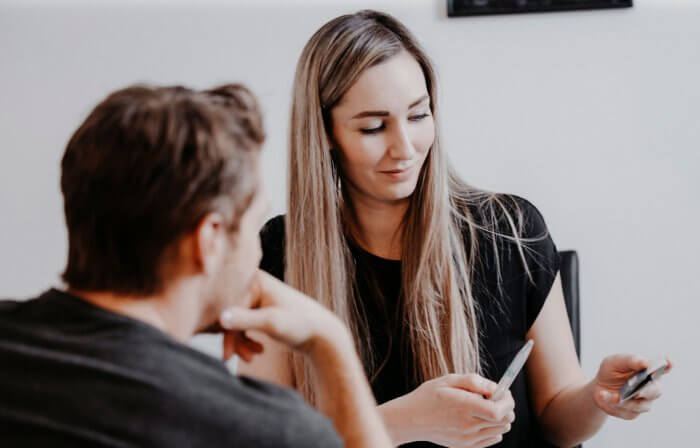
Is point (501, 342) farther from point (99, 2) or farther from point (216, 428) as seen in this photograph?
point (99, 2)

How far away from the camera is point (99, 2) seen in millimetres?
1947

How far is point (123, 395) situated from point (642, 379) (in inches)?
30.8

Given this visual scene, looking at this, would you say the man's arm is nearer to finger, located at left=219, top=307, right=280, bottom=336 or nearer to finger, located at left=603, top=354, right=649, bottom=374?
finger, located at left=219, top=307, right=280, bottom=336

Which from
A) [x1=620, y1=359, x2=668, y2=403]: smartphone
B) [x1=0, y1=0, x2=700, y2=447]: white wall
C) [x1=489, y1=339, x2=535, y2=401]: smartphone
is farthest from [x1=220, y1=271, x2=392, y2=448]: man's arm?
[x1=0, y1=0, x2=700, y2=447]: white wall

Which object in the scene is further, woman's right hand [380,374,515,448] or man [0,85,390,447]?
woman's right hand [380,374,515,448]

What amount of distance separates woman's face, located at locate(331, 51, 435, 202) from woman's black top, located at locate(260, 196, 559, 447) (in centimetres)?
17

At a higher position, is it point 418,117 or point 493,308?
point 418,117

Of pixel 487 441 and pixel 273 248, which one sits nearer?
pixel 487 441

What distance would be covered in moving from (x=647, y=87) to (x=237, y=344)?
1.27 metres

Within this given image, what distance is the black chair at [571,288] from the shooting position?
1.58 meters

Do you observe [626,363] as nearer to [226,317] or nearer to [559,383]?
[559,383]

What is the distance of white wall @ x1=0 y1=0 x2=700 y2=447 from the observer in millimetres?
1792

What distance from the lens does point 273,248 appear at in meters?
1.50

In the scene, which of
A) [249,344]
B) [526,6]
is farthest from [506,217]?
[249,344]
